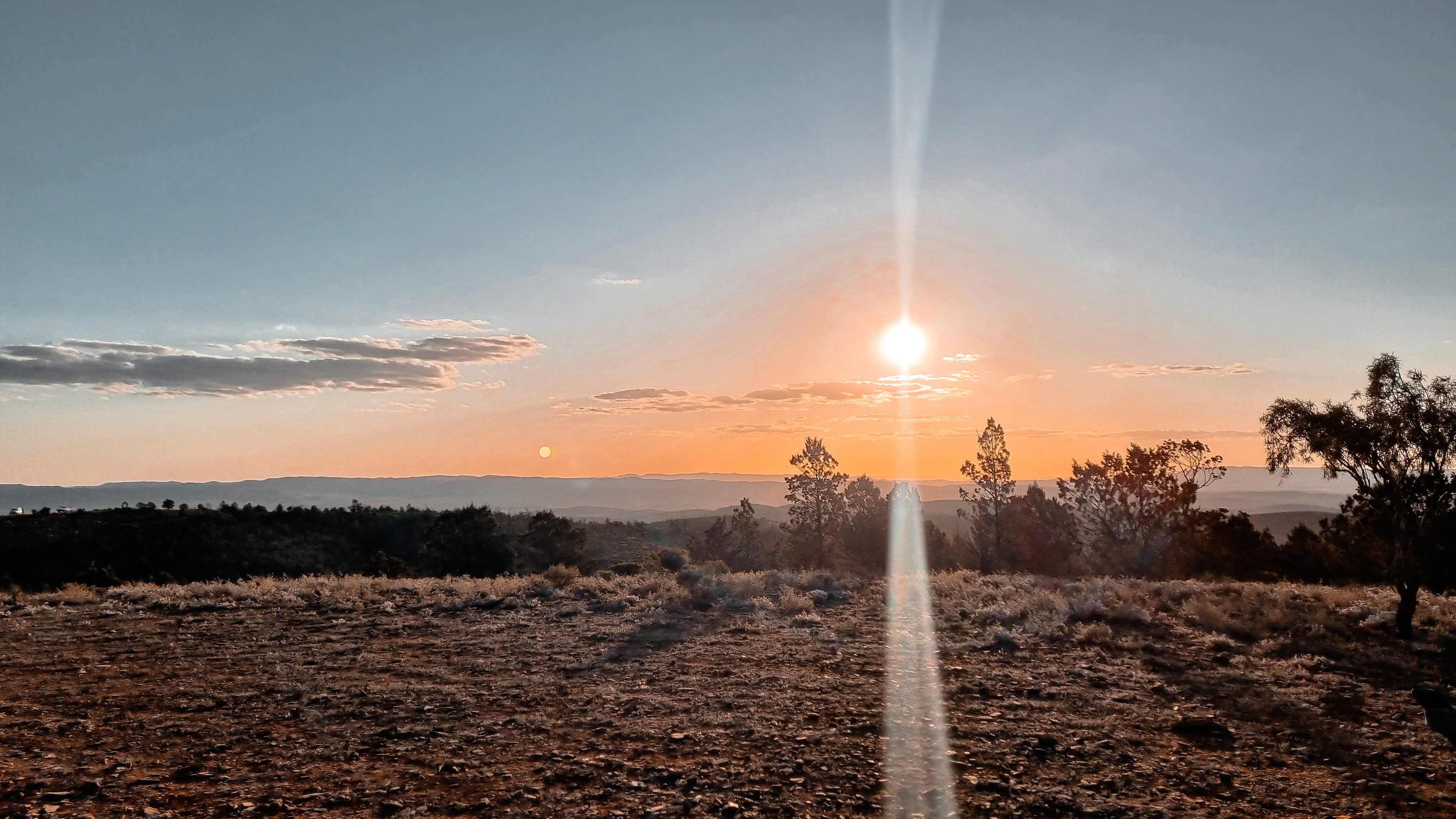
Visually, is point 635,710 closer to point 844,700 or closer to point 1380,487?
point 844,700

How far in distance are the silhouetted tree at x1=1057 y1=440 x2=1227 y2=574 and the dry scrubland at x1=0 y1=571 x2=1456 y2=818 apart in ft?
105

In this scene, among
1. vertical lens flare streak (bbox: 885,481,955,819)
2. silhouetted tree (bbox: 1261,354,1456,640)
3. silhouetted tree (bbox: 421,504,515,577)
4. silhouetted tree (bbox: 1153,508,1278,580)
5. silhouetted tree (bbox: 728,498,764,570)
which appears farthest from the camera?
silhouetted tree (bbox: 728,498,764,570)

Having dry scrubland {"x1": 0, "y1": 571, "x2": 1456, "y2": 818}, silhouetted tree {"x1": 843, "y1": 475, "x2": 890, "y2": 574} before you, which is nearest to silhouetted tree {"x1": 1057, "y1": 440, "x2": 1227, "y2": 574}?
silhouetted tree {"x1": 843, "y1": 475, "x2": 890, "y2": 574}

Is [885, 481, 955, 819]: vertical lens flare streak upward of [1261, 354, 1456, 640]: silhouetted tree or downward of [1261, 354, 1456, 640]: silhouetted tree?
downward

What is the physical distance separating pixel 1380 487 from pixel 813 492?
3726 centimetres

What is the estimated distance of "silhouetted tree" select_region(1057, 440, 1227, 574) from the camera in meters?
48.6

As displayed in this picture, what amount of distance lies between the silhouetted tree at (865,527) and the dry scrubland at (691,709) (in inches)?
1274

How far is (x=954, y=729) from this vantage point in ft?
30.9

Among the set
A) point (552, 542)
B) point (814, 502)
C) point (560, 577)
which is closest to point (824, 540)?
point (814, 502)

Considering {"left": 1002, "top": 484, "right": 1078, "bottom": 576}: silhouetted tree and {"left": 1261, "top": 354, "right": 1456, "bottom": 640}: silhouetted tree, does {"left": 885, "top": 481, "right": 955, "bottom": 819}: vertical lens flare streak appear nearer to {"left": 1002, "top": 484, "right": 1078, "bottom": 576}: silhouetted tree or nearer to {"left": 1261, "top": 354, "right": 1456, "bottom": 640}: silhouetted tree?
{"left": 1261, "top": 354, "right": 1456, "bottom": 640}: silhouetted tree

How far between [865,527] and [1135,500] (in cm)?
1857

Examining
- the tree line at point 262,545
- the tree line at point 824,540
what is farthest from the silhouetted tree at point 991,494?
the tree line at point 262,545

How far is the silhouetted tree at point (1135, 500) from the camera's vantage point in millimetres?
48594

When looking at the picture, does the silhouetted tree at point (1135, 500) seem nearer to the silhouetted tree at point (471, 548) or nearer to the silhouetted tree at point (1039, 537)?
the silhouetted tree at point (1039, 537)
